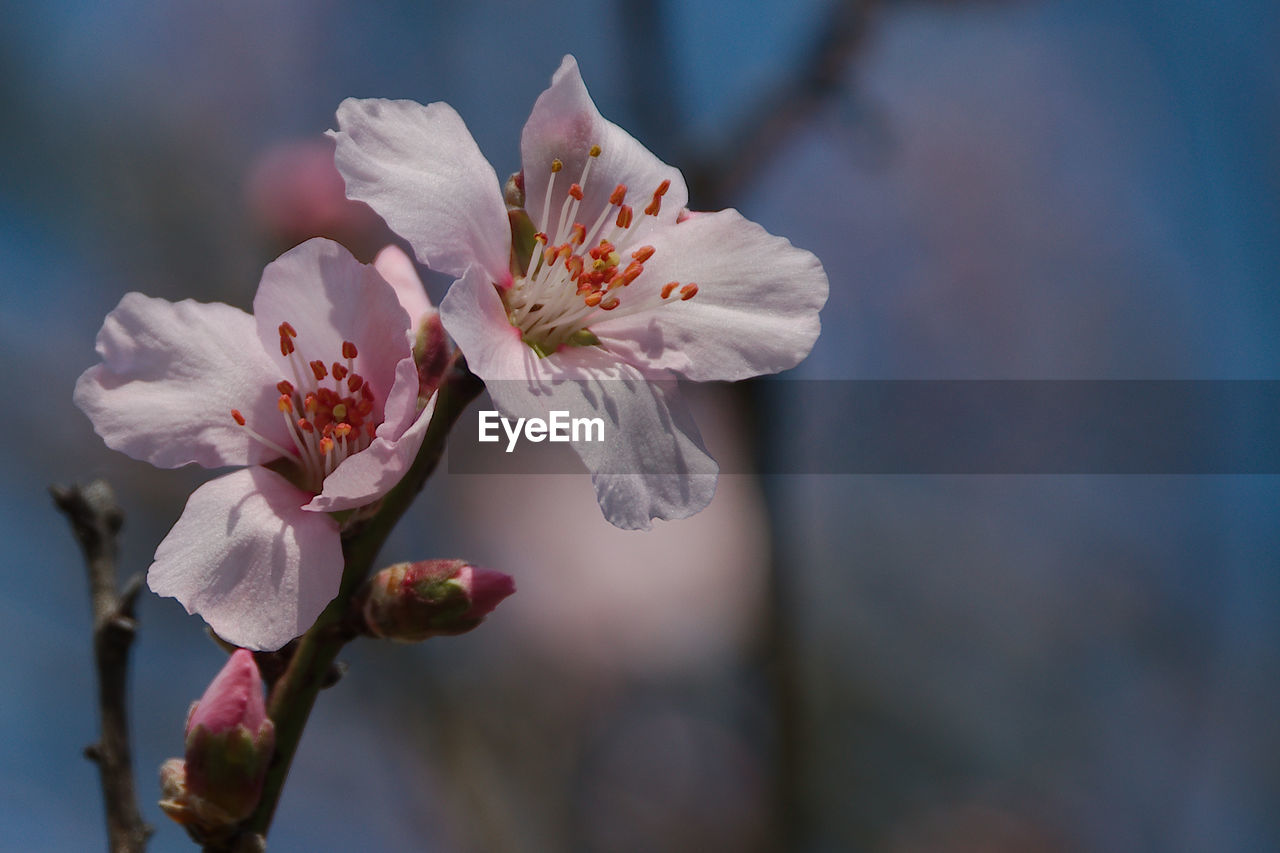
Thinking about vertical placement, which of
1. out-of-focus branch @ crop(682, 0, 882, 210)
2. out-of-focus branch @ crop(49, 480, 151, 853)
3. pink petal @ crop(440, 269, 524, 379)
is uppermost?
out-of-focus branch @ crop(682, 0, 882, 210)

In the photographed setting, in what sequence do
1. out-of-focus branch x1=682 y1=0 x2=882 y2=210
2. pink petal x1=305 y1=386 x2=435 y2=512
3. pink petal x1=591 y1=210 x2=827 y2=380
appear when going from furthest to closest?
out-of-focus branch x1=682 y1=0 x2=882 y2=210 → pink petal x1=591 y1=210 x2=827 y2=380 → pink petal x1=305 y1=386 x2=435 y2=512

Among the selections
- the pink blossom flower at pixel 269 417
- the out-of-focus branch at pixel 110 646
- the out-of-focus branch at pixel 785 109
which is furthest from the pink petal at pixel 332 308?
the out-of-focus branch at pixel 785 109

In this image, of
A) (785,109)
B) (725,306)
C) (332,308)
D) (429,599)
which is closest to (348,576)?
(429,599)

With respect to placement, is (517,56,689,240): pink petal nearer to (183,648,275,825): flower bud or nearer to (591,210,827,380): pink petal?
(591,210,827,380): pink petal

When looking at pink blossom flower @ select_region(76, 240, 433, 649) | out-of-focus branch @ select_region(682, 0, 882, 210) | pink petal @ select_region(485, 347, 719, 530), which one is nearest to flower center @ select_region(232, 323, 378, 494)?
pink blossom flower @ select_region(76, 240, 433, 649)

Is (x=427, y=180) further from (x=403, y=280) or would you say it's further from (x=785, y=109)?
(x=785, y=109)

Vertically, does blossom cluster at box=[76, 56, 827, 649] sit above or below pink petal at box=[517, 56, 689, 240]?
below

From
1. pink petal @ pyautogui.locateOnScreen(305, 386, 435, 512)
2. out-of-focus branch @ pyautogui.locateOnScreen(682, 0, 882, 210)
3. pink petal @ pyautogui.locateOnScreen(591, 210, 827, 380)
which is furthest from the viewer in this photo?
out-of-focus branch @ pyautogui.locateOnScreen(682, 0, 882, 210)
